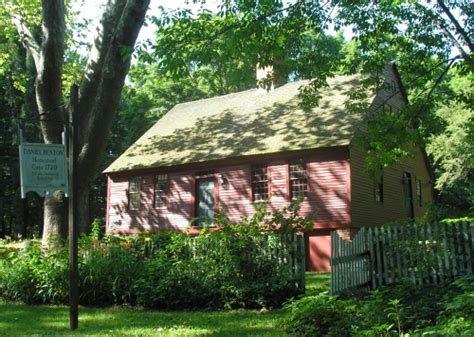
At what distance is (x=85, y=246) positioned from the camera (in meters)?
12.0

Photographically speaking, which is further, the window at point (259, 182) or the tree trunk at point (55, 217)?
the window at point (259, 182)

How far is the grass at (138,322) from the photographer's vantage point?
7.85 metres

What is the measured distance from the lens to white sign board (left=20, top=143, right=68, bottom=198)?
8.06 metres

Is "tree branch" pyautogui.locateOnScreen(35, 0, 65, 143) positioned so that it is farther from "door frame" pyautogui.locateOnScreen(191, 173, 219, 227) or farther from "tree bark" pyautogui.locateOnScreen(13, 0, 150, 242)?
"door frame" pyautogui.locateOnScreen(191, 173, 219, 227)

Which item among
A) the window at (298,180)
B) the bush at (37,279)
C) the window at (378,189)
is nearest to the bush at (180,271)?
the bush at (37,279)

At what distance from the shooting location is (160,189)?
24.9 metres

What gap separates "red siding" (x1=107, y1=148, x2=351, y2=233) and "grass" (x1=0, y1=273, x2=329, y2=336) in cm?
565

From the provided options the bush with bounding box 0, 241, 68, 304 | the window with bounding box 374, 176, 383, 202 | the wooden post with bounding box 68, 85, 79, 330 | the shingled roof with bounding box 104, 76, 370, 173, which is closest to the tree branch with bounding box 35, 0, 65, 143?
the bush with bounding box 0, 241, 68, 304

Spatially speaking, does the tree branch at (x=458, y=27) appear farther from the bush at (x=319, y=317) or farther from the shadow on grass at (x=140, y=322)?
the bush at (x=319, y=317)

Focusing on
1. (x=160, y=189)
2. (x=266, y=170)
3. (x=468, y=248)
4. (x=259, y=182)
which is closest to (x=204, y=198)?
(x=160, y=189)

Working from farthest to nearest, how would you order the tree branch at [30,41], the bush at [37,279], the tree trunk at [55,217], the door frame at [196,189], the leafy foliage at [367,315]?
the door frame at [196,189], the tree branch at [30,41], the tree trunk at [55,217], the bush at [37,279], the leafy foliage at [367,315]

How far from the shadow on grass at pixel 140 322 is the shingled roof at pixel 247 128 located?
1101 centimetres

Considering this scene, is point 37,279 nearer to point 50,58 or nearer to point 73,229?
point 73,229

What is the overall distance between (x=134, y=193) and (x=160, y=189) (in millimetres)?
1899
